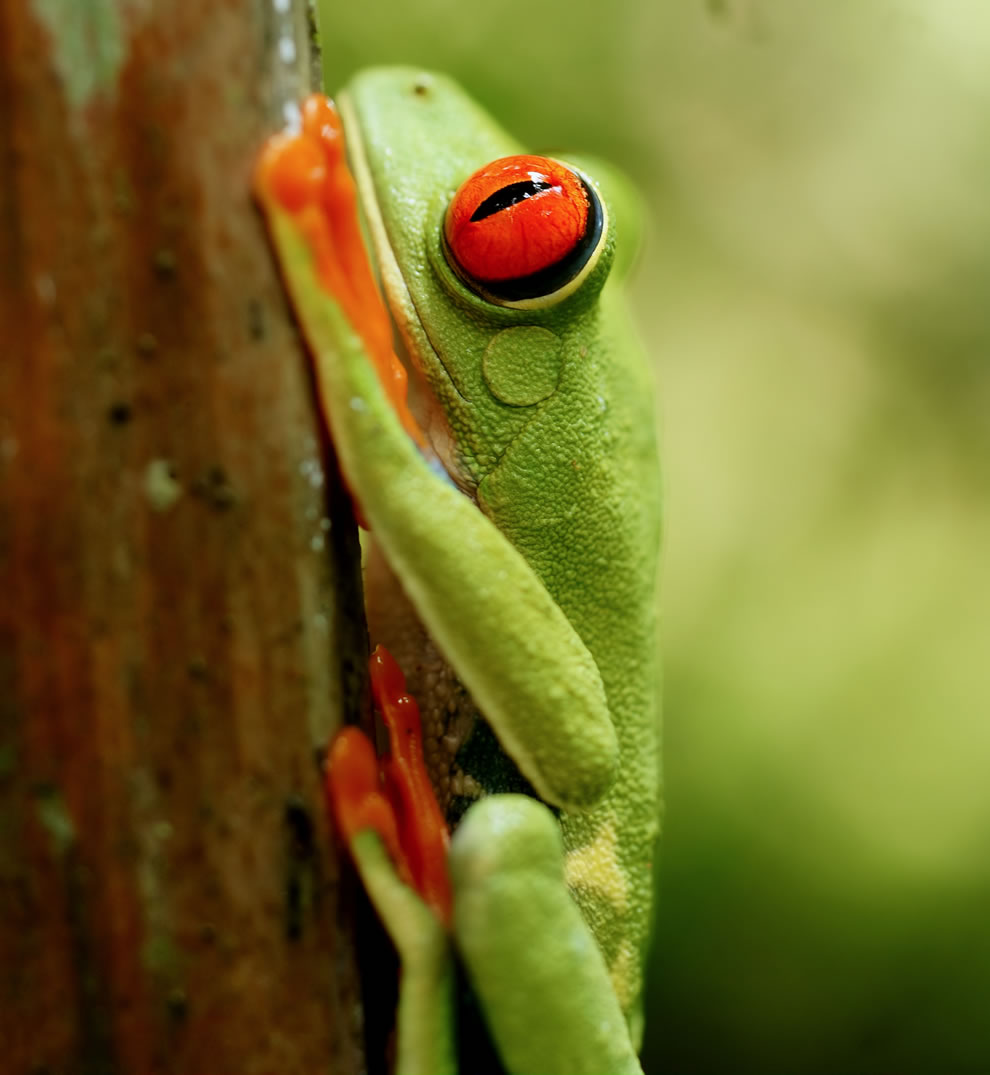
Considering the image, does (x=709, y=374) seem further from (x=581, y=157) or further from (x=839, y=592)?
(x=581, y=157)

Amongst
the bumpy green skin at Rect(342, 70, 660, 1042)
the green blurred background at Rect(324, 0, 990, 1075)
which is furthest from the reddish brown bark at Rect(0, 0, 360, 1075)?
the green blurred background at Rect(324, 0, 990, 1075)


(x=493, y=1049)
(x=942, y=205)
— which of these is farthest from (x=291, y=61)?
(x=942, y=205)

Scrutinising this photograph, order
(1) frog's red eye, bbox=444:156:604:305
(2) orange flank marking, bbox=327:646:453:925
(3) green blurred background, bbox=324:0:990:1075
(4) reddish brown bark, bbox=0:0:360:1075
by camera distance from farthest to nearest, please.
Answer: (3) green blurred background, bbox=324:0:990:1075 < (1) frog's red eye, bbox=444:156:604:305 < (2) orange flank marking, bbox=327:646:453:925 < (4) reddish brown bark, bbox=0:0:360:1075

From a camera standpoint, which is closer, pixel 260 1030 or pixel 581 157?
pixel 260 1030

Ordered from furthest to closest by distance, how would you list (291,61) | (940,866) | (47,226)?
(940,866), (291,61), (47,226)

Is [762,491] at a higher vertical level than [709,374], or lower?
lower

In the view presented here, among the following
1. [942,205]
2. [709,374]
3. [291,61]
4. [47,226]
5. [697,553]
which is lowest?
[47,226]

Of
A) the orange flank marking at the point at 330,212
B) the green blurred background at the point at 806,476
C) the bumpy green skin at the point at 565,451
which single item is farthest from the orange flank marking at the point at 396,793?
the green blurred background at the point at 806,476

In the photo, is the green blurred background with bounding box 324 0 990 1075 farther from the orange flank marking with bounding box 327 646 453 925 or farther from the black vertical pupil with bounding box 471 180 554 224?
the orange flank marking with bounding box 327 646 453 925
